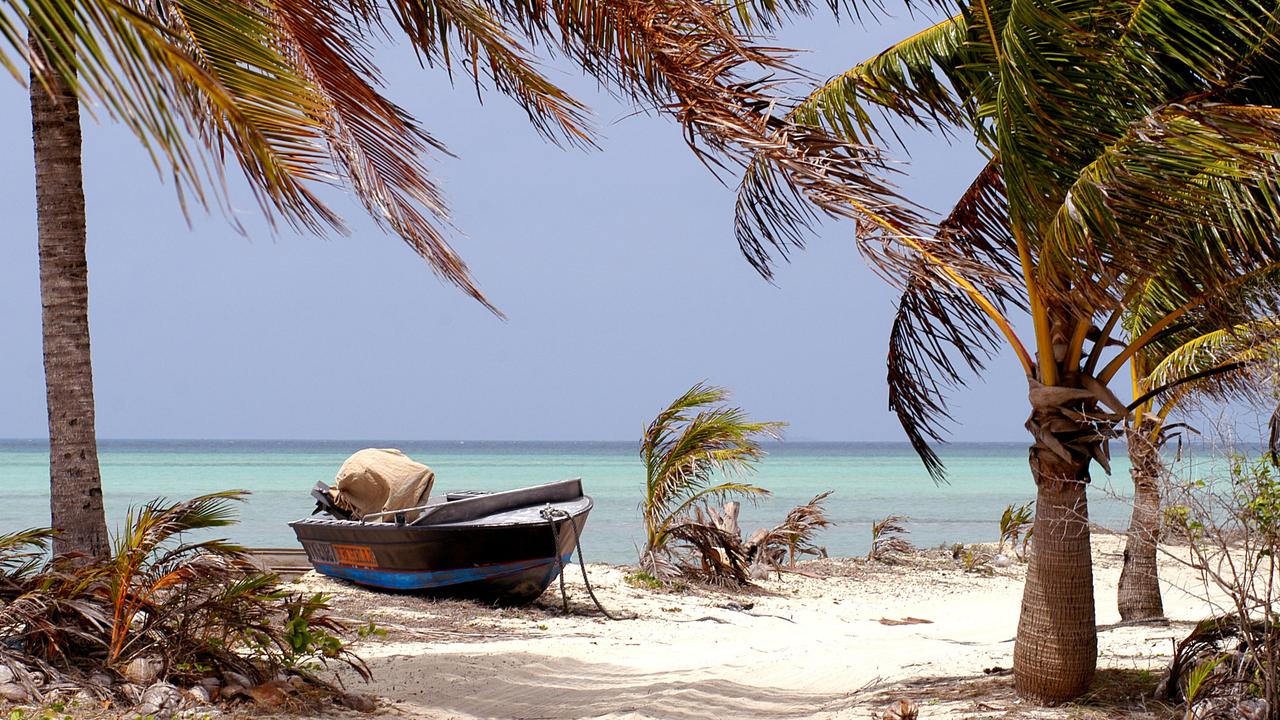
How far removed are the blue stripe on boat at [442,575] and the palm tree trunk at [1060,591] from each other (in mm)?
5378

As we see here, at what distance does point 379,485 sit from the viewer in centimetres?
1116

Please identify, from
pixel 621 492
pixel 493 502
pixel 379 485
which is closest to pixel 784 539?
pixel 493 502

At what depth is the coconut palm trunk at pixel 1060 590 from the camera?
A: 5324 millimetres

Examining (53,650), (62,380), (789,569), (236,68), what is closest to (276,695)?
(53,650)

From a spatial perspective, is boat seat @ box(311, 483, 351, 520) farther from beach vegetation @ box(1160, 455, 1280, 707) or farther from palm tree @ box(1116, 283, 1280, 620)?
beach vegetation @ box(1160, 455, 1280, 707)

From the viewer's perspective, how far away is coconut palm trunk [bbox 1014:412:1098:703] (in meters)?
5.32

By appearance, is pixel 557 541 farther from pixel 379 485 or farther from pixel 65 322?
pixel 65 322

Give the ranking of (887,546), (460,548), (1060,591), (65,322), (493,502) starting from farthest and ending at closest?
(887,546) < (493,502) < (460,548) < (65,322) < (1060,591)

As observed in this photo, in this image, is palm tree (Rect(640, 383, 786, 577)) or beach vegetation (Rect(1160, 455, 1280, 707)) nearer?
beach vegetation (Rect(1160, 455, 1280, 707))

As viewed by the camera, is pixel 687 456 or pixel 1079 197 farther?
pixel 687 456

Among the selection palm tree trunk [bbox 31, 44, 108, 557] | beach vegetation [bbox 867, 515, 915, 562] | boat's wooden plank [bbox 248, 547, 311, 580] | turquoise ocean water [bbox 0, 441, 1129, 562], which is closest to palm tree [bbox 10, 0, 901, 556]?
palm tree trunk [bbox 31, 44, 108, 557]

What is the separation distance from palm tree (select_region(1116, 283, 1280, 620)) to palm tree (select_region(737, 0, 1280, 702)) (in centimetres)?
22

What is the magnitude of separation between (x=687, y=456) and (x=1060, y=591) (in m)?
6.89

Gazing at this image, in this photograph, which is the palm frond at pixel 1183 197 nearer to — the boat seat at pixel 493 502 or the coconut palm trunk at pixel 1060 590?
the coconut palm trunk at pixel 1060 590
